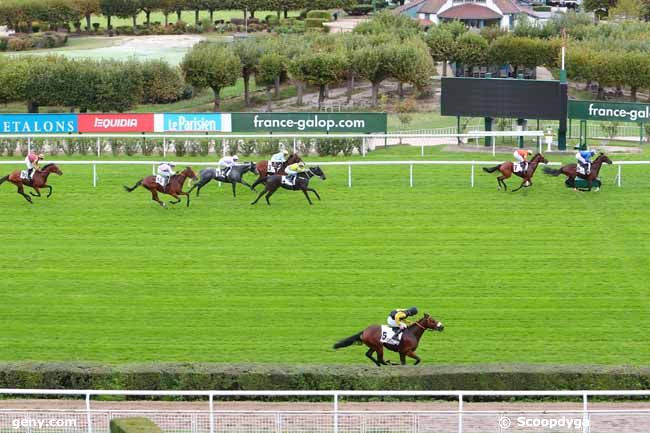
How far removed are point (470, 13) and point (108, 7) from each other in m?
19.8

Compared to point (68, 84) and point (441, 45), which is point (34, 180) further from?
point (441, 45)

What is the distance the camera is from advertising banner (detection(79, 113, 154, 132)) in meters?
31.3

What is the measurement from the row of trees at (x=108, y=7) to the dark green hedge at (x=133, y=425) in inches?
2379

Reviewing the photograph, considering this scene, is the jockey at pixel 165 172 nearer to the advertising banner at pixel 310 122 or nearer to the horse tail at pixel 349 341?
the advertising banner at pixel 310 122

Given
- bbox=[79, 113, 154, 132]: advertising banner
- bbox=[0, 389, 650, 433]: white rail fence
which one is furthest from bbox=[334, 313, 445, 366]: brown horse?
bbox=[79, 113, 154, 132]: advertising banner

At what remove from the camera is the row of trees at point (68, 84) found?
138 feet

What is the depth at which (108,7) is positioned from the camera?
72438 millimetres

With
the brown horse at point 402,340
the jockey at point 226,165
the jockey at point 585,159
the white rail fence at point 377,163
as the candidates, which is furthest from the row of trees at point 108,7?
the brown horse at point 402,340

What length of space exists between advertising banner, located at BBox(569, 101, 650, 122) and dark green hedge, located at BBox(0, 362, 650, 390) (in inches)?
681

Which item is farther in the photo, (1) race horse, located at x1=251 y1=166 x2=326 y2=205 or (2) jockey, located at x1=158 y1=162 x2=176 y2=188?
(1) race horse, located at x1=251 y1=166 x2=326 y2=205

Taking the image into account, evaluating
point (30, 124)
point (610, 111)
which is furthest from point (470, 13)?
point (30, 124)

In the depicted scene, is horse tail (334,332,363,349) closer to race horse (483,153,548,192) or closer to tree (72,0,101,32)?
race horse (483,153,548,192)

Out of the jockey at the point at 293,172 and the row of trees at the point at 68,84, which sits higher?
the jockey at the point at 293,172

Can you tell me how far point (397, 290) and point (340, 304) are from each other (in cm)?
108
